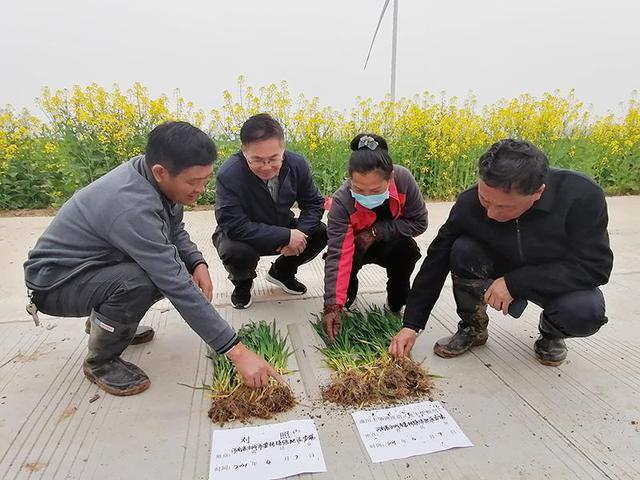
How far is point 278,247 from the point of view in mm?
2508

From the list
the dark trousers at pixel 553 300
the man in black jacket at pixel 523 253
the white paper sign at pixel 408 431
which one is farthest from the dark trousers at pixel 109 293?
the dark trousers at pixel 553 300

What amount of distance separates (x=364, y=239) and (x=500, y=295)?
750 millimetres

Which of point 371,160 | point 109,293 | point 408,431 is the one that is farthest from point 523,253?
point 109,293

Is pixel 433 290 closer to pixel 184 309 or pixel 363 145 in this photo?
pixel 363 145

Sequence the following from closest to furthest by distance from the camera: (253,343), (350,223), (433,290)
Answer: (433,290), (253,343), (350,223)

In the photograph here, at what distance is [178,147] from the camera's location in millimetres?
1575

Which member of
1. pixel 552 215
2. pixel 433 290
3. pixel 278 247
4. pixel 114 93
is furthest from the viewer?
pixel 114 93

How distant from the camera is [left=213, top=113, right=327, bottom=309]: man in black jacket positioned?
229 cm

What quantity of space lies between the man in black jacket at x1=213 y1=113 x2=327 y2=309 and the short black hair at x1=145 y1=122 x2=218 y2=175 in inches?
25.9

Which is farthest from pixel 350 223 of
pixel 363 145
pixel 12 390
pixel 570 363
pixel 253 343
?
pixel 12 390

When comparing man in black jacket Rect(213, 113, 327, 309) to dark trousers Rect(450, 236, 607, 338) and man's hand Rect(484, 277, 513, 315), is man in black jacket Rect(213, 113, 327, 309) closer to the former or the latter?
dark trousers Rect(450, 236, 607, 338)

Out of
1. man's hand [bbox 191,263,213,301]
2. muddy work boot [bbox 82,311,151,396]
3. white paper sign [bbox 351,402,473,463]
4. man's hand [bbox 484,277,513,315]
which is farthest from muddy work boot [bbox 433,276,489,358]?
muddy work boot [bbox 82,311,151,396]

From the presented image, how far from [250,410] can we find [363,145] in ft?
3.85

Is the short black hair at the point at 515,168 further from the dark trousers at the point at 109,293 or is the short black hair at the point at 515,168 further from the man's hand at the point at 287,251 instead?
the dark trousers at the point at 109,293
